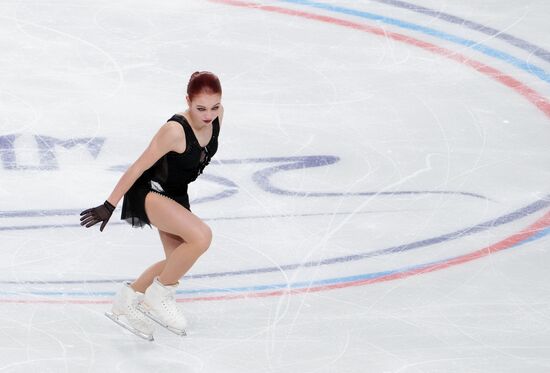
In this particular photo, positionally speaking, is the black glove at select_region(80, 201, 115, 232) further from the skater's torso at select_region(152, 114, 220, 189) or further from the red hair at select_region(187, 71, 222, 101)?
the red hair at select_region(187, 71, 222, 101)

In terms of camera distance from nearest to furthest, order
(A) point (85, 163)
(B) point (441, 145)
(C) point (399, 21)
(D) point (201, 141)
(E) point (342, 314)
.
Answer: (D) point (201, 141) → (E) point (342, 314) → (A) point (85, 163) → (B) point (441, 145) → (C) point (399, 21)

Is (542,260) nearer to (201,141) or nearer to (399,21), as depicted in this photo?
(201,141)

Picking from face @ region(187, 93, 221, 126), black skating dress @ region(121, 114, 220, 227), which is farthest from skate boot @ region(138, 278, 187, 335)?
face @ region(187, 93, 221, 126)

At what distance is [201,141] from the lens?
16.6 ft

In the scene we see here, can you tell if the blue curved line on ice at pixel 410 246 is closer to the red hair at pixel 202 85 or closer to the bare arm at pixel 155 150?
the bare arm at pixel 155 150

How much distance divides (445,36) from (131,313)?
181 inches

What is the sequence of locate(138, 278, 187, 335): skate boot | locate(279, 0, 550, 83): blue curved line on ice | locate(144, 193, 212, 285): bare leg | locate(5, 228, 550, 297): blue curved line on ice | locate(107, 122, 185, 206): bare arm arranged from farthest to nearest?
locate(279, 0, 550, 83): blue curved line on ice < locate(5, 228, 550, 297): blue curved line on ice < locate(138, 278, 187, 335): skate boot < locate(144, 193, 212, 285): bare leg < locate(107, 122, 185, 206): bare arm

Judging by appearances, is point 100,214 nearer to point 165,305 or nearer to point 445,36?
point 165,305

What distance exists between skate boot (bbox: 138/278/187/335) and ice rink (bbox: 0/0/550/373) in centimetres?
9

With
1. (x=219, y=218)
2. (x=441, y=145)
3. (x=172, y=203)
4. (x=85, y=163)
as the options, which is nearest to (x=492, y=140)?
(x=441, y=145)

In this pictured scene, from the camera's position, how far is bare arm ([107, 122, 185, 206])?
16.1ft

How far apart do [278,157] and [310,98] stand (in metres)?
0.98

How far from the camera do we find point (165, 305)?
5160 millimetres

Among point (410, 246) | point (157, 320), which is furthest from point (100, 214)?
point (410, 246)
